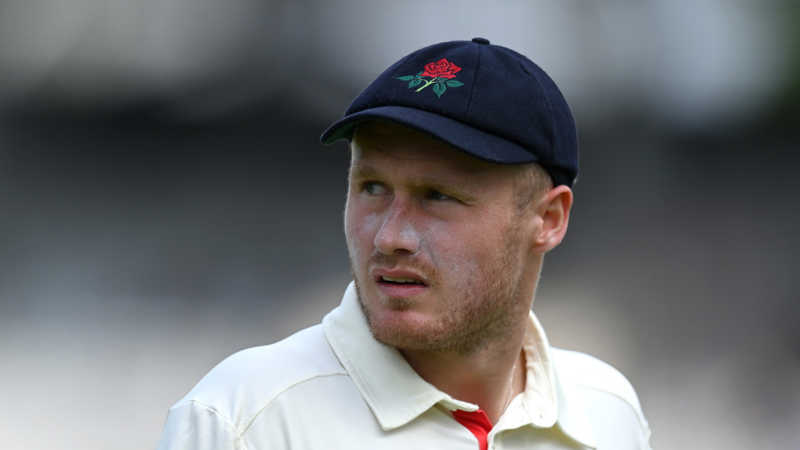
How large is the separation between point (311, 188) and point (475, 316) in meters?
6.42

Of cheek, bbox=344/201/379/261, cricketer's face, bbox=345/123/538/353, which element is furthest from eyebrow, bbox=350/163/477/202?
cheek, bbox=344/201/379/261

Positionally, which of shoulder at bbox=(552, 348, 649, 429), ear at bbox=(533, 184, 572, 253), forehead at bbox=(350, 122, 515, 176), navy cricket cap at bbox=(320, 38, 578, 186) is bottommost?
shoulder at bbox=(552, 348, 649, 429)

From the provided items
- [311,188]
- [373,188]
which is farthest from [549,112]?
[311,188]

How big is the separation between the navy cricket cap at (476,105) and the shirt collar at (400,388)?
415 mm

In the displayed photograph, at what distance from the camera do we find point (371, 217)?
2.07m

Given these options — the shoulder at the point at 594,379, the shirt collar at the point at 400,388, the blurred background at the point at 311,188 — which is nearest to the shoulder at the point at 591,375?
the shoulder at the point at 594,379

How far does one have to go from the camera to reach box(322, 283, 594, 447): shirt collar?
6.69 feet

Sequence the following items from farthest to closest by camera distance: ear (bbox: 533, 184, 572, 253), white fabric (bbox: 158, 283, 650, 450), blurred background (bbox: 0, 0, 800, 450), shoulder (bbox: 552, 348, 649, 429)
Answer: blurred background (bbox: 0, 0, 800, 450), shoulder (bbox: 552, 348, 649, 429), ear (bbox: 533, 184, 572, 253), white fabric (bbox: 158, 283, 650, 450)

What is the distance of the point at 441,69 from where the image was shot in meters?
2.11

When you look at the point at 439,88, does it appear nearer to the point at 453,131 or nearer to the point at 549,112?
the point at 453,131

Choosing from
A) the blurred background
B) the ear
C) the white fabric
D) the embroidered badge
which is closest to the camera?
the white fabric

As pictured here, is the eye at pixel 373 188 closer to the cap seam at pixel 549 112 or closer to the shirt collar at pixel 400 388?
the shirt collar at pixel 400 388

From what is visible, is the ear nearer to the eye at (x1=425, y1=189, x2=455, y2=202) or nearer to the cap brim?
the cap brim

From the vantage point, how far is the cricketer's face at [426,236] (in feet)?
6.61
